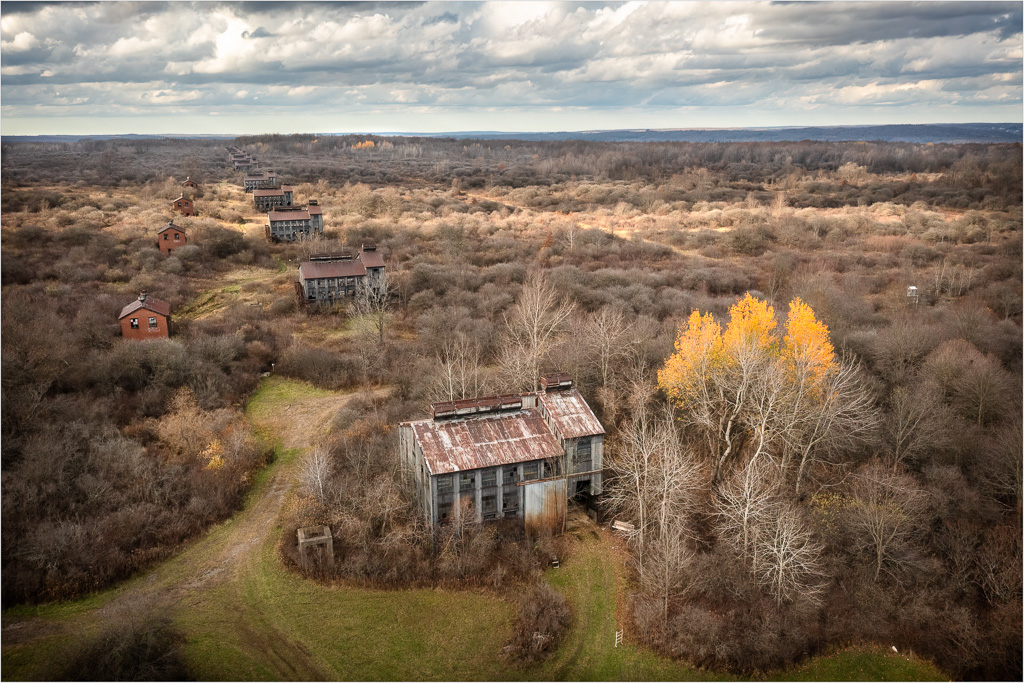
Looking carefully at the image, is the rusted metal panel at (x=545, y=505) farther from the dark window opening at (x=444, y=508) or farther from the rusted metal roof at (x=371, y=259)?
the rusted metal roof at (x=371, y=259)

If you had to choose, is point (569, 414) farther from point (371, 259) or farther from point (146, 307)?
point (371, 259)

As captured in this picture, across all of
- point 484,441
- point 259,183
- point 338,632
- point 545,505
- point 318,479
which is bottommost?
point 338,632

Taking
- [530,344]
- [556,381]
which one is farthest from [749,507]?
[530,344]

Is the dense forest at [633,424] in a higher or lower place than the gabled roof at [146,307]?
lower

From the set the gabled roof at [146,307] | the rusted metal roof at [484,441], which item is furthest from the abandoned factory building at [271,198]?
the rusted metal roof at [484,441]

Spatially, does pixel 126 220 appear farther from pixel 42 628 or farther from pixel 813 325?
pixel 813 325

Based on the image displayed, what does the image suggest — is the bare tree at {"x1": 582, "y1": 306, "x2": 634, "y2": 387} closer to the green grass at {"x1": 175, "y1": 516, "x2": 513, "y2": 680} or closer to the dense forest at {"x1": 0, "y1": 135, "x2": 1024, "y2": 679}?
the dense forest at {"x1": 0, "y1": 135, "x2": 1024, "y2": 679}
